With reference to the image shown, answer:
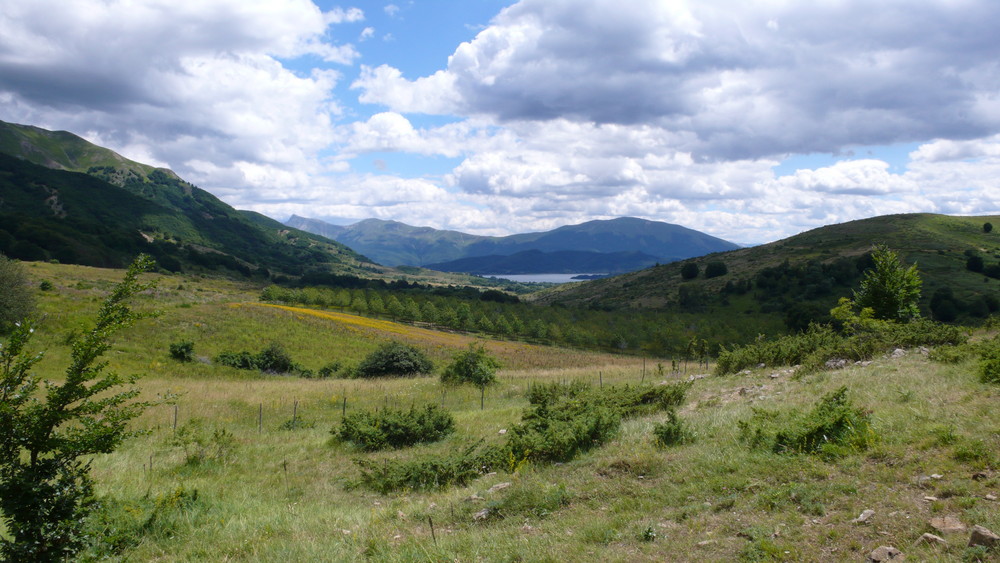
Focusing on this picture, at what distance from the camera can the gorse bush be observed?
25.4 feet

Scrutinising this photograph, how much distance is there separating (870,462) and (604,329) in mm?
69057

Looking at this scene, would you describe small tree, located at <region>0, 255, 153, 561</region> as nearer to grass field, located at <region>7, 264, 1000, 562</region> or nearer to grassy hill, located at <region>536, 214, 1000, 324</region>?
grass field, located at <region>7, 264, 1000, 562</region>

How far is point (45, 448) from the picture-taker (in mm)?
5633

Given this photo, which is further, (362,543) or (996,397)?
(996,397)

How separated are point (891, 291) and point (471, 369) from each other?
26756mm

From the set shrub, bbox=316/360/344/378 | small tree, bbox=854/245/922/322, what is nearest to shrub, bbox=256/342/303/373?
shrub, bbox=316/360/344/378

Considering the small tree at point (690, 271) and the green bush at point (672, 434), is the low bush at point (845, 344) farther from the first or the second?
the small tree at point (690, 271)

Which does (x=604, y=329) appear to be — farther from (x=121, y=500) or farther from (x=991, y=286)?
(x=121, y=500)

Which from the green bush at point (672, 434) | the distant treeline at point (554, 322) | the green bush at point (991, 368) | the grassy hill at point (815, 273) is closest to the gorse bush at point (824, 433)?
the green bush at point (672, 434)

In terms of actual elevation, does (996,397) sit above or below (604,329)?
above

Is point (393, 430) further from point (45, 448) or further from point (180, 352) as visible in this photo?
point (180, 352)

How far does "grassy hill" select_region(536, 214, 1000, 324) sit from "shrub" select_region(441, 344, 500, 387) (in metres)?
51.8

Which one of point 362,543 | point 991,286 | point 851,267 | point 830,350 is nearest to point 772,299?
point 851,267

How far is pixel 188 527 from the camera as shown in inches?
312
